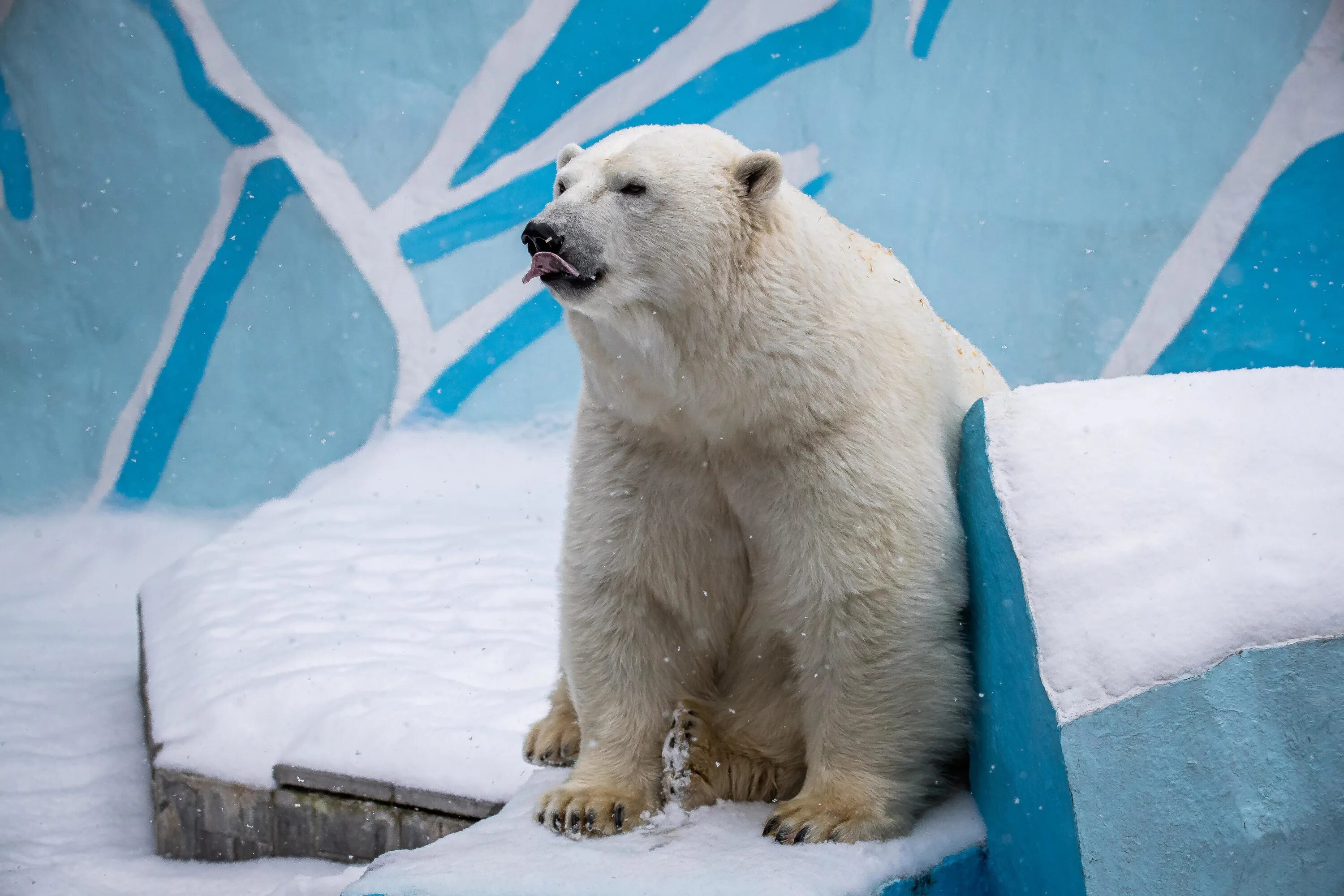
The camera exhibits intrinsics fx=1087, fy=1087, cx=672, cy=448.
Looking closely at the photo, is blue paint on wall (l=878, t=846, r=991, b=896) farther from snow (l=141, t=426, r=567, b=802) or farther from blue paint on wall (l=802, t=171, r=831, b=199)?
blue paint on wall (l=802, t=171, r=831, b=199)

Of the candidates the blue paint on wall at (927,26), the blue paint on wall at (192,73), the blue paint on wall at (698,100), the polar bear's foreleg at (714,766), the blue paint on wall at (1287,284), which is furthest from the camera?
the blue paint on wall at (192,73)

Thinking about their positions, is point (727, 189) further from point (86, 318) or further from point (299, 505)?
point (86, 318)

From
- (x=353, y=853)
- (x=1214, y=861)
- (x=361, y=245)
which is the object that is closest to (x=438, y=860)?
(x=1214, y=861)

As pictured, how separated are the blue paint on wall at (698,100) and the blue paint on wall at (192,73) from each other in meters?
1.67

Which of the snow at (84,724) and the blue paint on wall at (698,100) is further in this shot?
the blue paint on wall at (698,100)

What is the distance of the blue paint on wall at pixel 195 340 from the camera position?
881 cm

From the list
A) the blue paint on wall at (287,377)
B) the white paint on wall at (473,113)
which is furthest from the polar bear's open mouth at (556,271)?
the white paint on wall at (473,113)

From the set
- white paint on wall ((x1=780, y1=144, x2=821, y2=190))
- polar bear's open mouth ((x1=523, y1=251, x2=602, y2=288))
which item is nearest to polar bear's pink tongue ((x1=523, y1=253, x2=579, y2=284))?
polar bear's open mouth ((x1=523, y1=251, x2=602, y2=288))

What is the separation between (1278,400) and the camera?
1.86 meters

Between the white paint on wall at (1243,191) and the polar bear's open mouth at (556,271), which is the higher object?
the polar bear's open mouth at (556,271)

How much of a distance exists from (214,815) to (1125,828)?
3634mm

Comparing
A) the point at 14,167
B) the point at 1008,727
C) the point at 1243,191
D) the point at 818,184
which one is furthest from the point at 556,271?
the point at 14,167

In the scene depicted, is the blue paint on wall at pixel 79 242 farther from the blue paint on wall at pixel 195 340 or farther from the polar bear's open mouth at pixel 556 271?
the polar bear's open mouth at pixel 556 271

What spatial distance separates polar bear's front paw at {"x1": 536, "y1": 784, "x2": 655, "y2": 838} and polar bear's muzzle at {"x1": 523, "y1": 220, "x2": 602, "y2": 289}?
1041mm
